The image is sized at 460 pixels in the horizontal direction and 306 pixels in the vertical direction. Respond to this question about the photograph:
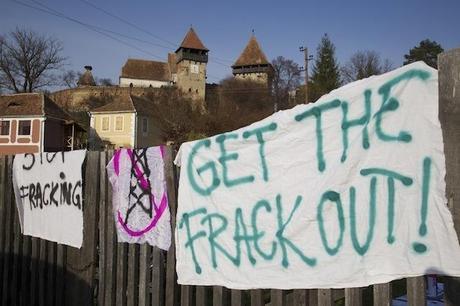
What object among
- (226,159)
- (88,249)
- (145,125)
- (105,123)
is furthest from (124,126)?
(226,159)

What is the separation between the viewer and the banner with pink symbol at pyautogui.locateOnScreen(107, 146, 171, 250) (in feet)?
11.1

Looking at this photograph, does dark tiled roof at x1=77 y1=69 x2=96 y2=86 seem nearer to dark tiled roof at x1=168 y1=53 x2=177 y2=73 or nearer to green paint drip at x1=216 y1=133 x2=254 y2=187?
dark tiled roof at x1=168 y1=53 x2=177 y2=73

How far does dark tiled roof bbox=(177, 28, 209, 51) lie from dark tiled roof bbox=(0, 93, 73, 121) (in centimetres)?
3859

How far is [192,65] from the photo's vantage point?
260 feet

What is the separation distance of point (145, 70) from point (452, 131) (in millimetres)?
85600

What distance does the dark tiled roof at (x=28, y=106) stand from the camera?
44719 millimetres

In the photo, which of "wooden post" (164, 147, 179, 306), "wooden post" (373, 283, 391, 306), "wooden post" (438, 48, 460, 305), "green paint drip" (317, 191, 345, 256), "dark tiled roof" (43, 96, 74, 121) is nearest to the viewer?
"wooden post" (438, 48, 460, 305)

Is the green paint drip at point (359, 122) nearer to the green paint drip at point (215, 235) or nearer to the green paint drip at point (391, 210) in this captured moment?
the green paint drip at point (391, 210)

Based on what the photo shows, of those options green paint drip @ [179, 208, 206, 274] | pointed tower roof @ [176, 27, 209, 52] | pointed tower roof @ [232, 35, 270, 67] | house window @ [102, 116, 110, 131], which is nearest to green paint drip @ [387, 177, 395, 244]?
green paint drip @ [179, 208, 206, 274]

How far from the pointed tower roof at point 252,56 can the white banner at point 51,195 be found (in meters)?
84.1

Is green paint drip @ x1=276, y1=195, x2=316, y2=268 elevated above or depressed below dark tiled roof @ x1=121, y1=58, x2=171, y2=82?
below

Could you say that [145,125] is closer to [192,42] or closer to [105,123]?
[105,123]

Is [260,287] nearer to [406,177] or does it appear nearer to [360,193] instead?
[360,193]

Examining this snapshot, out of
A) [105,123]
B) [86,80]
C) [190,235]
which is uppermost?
[86,80]
